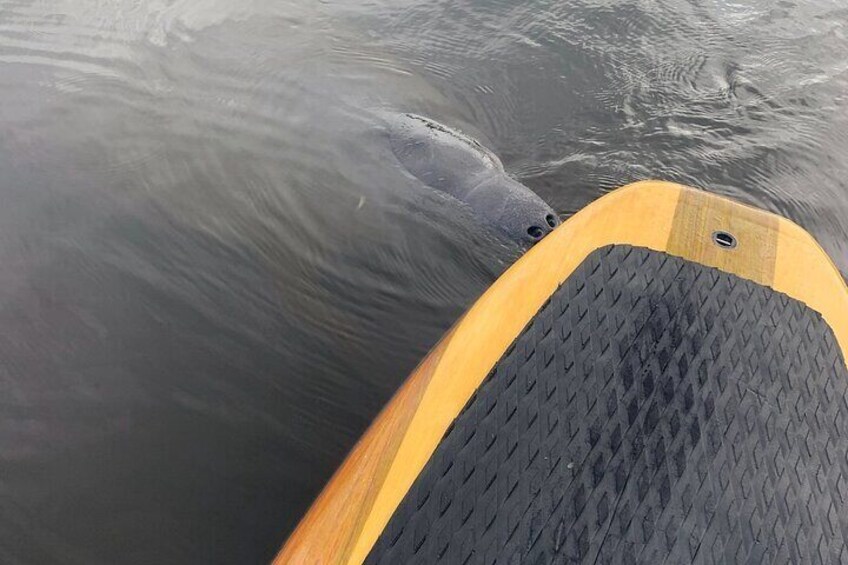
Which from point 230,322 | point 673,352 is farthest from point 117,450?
point 673,352

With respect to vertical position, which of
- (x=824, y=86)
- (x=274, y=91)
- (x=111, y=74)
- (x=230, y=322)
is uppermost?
(x=111, y=74)

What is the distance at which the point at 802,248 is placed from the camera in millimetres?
2711

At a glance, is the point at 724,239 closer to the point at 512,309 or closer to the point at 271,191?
the point at 512,309

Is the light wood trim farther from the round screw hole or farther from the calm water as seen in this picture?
the calm water

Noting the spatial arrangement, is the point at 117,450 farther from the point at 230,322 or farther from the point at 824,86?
the point at 824,86

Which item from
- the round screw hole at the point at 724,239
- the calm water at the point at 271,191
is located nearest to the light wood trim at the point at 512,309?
the round screw hole at the point at 724,239

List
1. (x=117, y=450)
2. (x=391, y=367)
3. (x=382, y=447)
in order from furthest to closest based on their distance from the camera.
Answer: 1. (x=391, y=367)
2. (x=117, y=450)
3. (x=382, y=447)

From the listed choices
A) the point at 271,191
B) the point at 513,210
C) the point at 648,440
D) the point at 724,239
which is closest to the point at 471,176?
the point at 513,210

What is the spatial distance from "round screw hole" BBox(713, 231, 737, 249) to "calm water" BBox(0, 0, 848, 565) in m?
1.42

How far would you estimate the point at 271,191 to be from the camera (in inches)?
170

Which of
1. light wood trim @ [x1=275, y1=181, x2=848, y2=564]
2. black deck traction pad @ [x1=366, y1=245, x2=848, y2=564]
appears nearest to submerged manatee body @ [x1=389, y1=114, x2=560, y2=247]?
light wood trim @ [x1=275, y1=181, x2=848, y2=564]

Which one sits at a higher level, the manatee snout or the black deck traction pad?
the black deck traction pad

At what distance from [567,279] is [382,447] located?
3.10 ft

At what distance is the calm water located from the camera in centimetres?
292
